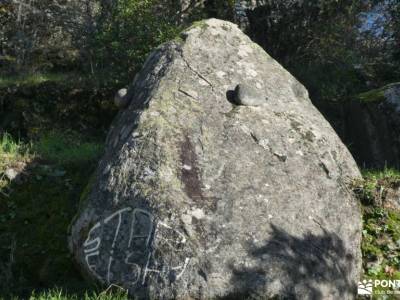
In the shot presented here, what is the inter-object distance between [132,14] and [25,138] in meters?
2.48

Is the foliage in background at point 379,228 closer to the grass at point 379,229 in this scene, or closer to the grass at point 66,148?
the grass at point 379,229

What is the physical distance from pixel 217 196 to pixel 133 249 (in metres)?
0.79

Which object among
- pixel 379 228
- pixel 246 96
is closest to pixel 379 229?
pixel 379 228

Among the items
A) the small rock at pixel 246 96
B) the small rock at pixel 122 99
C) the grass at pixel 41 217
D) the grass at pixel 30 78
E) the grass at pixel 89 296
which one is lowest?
the grass at pixel 41 217

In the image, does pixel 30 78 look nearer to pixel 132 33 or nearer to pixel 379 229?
pixel 132 33

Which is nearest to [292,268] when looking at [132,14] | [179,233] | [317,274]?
[317,274]

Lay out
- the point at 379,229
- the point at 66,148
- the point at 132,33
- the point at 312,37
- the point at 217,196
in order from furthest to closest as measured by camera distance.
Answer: the point at 312,37
the point at 132,33
the point at 66,148
the point at 379,229
the point at 217,196

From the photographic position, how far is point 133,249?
4.20 metres

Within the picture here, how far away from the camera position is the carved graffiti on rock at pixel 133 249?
4086mm

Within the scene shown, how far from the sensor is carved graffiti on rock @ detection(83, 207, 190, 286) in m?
4.09

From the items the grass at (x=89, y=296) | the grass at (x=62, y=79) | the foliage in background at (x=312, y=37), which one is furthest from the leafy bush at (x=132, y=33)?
the grass at (x=89, y=296)

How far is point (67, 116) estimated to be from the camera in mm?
8539

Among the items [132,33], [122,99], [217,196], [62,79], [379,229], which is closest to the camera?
[217,196]

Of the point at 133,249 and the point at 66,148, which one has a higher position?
the point at 133,249
